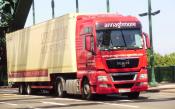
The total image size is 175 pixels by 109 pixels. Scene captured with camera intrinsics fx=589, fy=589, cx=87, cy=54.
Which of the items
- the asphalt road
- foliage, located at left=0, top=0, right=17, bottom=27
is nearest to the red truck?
the asphalt road

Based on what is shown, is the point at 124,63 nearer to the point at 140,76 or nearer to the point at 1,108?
the point at 140,76

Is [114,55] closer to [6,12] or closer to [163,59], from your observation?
[6,12]

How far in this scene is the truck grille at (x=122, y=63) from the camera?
24.5 m

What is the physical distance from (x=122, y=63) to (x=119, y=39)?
40.7 inches

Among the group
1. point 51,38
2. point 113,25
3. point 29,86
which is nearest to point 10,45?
point 29,86

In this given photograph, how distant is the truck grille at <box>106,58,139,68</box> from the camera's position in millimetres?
24516

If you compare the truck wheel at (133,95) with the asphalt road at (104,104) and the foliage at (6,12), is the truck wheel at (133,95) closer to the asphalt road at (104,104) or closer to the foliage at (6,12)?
the asphalt road at (104,104)

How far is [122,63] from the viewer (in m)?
24.6

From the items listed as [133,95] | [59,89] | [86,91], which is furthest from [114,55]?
[59,89]

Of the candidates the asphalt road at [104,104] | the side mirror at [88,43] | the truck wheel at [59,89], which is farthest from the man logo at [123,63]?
the truck wheel at [59,89]

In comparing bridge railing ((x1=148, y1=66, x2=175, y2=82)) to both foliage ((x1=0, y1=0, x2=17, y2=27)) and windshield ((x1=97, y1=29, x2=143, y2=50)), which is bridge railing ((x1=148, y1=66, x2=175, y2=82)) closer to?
windshield ((x1=97, y1=29, x2=143, y2=50))

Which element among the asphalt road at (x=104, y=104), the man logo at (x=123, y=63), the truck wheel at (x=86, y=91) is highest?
the man logo at (x=123, y=63)

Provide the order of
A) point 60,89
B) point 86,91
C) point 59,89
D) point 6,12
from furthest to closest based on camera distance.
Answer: point 6,12
point 59,89
point 60,89
point 86,91

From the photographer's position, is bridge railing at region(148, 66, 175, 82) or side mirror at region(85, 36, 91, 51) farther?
bridge railing at region(148, 66, 175, 82)
